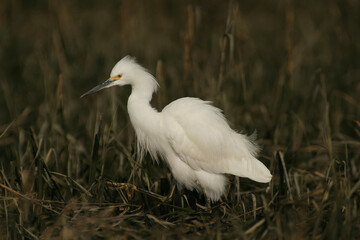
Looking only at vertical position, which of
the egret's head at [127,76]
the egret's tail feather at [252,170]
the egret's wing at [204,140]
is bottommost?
the egret's tail feather at [252,170]

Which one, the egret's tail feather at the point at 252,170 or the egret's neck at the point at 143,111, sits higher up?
the egret's neck at the point at 143,111

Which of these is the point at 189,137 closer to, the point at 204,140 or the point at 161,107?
the point at 204,140

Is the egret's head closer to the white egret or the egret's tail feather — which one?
the white egret

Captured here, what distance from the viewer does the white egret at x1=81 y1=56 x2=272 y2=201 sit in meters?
2.59

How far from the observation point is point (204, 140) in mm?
2613

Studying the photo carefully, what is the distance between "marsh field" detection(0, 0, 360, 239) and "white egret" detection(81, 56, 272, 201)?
0.12 m

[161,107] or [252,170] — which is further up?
[161,107]

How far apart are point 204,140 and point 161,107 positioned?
68 centimetres

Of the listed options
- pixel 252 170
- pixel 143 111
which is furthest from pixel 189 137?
pixel 252 170

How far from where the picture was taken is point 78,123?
11.9ft

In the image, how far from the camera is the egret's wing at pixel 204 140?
2.59 meters

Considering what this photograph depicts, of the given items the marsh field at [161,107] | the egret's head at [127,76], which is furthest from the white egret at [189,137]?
the marsh field at [161,107]

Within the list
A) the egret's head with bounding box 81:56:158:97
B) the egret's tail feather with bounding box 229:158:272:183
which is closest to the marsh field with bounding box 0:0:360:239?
the egret's tail feather with bounding box 229:158:272:183

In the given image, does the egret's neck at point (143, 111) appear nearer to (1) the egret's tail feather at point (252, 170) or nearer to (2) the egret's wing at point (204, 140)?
(2) the egret's wing at point (204, 140)
